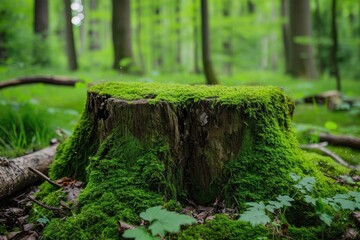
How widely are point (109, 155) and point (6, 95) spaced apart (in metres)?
4.41

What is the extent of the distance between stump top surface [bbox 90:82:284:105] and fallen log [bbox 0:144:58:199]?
0.84m

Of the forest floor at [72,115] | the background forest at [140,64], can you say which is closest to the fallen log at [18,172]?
the forest floor at [72,115]

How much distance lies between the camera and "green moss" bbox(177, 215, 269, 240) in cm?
197

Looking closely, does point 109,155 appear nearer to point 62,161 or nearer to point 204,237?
point 62,161

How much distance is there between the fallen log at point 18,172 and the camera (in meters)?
2.47

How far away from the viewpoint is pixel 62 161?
271 cm

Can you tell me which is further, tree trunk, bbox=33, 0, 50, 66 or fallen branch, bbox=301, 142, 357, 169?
tree trunk, bbox=33, 0, 50, 66

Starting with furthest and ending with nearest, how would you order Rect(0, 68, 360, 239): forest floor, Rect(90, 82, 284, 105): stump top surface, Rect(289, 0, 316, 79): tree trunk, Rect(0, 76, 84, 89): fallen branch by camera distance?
1. Rect(289, 0, 316, 79): tree trunk
2. Rect(0, 76, 84, 89): fallen branch
3. Rect(0, 68, 360, 239): forest floor
4. Rect(90, 82, 284, 105): stump top surface

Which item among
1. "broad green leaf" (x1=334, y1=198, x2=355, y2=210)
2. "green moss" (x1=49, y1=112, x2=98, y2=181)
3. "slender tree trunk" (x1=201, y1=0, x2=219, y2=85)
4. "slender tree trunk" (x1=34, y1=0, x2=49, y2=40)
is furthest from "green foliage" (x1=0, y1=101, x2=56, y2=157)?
"slender tree trunk" (x1=34, y1=0, x2=49, y2=40)

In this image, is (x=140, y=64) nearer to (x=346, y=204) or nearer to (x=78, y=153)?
(x=78, y=153)

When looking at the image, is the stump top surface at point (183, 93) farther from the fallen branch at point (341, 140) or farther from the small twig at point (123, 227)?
the fallen branch at point (341, 140)

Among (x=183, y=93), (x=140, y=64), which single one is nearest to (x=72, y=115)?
(x=183, y=93)

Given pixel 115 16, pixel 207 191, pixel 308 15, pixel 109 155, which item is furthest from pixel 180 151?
pixel 308 15

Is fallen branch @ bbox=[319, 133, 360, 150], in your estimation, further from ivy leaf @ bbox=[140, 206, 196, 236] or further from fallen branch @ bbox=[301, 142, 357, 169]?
ivy leaf @ bbox=[140, 206, 196, 236]
